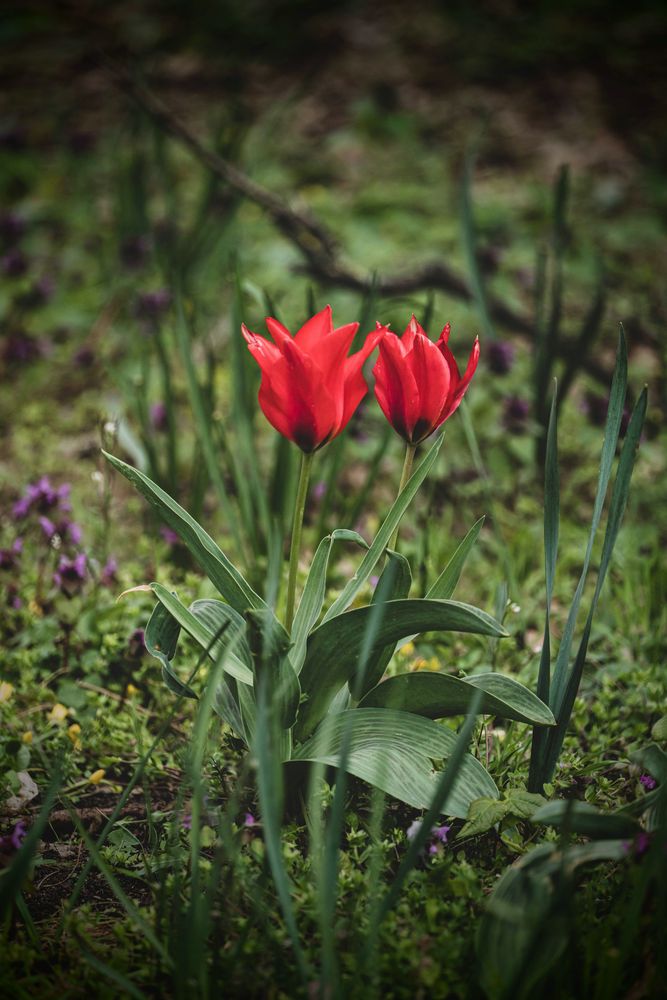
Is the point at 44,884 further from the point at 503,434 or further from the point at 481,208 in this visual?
the point at 481,208

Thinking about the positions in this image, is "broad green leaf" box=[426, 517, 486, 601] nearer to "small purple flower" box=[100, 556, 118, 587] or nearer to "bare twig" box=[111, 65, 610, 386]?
"small purple flower" box=[100, 556, 118, 587]

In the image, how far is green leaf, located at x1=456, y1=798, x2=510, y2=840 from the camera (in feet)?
3.68

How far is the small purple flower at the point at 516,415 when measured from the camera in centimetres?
235

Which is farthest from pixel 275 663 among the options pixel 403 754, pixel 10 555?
pixel 10 555

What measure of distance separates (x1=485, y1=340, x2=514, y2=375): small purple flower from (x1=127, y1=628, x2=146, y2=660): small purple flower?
4.63ft

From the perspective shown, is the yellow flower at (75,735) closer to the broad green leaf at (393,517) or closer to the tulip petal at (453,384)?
the broad green leaf at (393,517)

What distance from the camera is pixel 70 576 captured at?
1693 millimetres

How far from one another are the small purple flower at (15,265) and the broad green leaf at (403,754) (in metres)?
2.27

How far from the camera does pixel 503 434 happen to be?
236cm

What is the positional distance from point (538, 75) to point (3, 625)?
3905 millimetres

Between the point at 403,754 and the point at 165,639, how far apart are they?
1.27ft

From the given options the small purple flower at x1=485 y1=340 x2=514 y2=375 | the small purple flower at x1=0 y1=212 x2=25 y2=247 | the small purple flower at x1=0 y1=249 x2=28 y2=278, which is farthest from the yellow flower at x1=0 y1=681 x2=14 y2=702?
the small purple flower at x1=0 y1=212 x2=25 y2=247

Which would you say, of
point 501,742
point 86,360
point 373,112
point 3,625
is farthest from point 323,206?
point 501,742

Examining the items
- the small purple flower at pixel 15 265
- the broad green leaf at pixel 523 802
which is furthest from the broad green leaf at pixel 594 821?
the small purple flower at pixel 15 265
